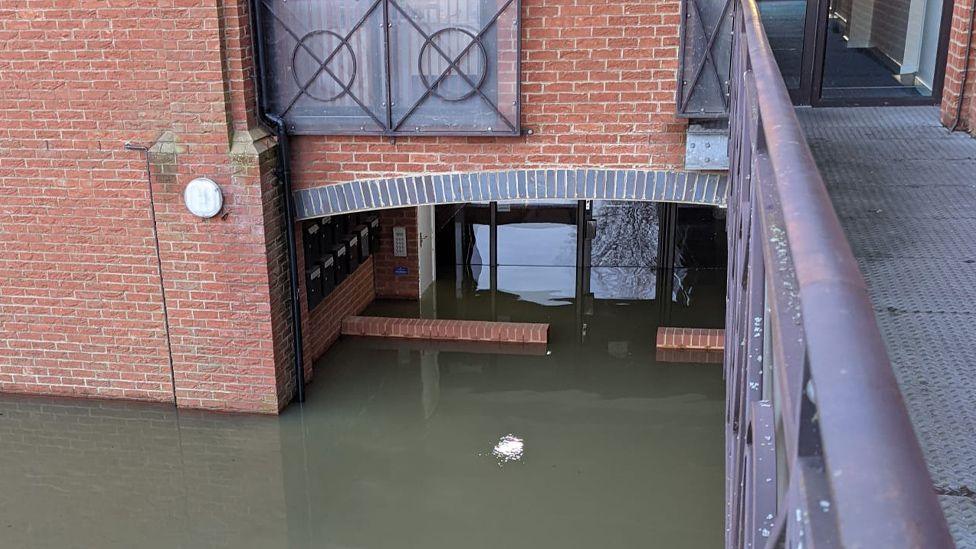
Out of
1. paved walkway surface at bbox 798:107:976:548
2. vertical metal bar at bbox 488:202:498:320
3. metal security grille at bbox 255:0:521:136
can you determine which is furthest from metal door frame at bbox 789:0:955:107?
vertical metal bar at bbox 488:202:498:320

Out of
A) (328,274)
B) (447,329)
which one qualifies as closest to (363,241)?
(328,274)

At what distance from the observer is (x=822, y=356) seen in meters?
0.74

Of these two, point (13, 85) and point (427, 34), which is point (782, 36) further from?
point (13, 85)

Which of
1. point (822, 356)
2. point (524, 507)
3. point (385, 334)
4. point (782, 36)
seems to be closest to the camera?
point (822, 356)

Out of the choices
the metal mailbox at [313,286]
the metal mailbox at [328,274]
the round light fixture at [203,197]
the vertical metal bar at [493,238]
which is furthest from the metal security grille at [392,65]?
the vertical metal bar at [493,238]

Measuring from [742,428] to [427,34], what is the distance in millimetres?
5226

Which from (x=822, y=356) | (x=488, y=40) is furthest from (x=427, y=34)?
(x=822, y=356)

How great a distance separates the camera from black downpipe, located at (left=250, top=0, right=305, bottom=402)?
6.82 meters

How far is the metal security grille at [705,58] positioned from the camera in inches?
248

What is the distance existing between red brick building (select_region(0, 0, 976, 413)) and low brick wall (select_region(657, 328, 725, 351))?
2.36 m

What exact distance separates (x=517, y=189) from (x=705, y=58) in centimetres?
169

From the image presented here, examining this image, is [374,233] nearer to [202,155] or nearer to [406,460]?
[202,155]

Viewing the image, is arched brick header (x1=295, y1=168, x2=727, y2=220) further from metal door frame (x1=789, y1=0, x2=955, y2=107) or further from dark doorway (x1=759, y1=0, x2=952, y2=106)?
dark doorway (x1=759, y1=0, x2=952, y2=106)

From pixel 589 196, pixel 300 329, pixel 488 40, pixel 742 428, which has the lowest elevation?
pixel 300 329
